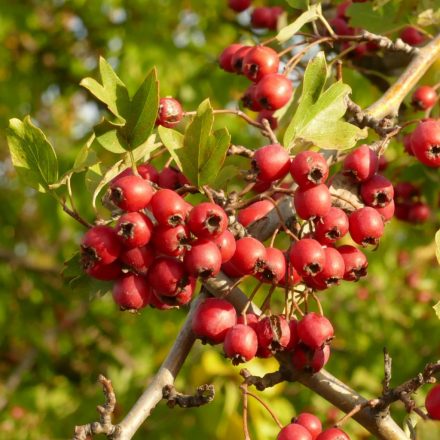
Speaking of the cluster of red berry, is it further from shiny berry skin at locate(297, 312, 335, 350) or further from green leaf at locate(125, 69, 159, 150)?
green leaf at locate(125, 69, 159, 150)

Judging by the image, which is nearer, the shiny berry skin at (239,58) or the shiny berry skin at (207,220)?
the shiny berry skin at (207,220)

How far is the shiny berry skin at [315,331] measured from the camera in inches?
54.7

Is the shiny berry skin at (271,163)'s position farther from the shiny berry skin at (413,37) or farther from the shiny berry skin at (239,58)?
the shiny berry skin at (413,37)

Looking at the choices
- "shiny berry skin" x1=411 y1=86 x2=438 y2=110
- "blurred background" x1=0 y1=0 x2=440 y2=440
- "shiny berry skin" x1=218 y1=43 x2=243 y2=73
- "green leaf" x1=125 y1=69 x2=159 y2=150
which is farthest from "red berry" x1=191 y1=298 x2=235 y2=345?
"blurred background" x1=0 y1=0 x2=440 y2=440

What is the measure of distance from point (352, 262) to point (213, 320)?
29 cm

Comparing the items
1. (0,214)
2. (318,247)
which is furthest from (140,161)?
(0,214)

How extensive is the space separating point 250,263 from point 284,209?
26 cm

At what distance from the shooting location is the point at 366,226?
1480 mm

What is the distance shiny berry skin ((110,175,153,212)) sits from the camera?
1337 millimetres

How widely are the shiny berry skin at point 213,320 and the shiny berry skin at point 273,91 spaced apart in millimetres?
542

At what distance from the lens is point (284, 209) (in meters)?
1.63

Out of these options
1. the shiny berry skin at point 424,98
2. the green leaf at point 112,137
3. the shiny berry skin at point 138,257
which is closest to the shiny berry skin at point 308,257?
the shiny berry skin at point 138,257

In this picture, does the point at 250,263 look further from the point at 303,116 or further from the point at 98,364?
the point at 98,364

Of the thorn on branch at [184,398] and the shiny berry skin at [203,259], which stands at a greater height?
the shiny berry skin at [203,259]
